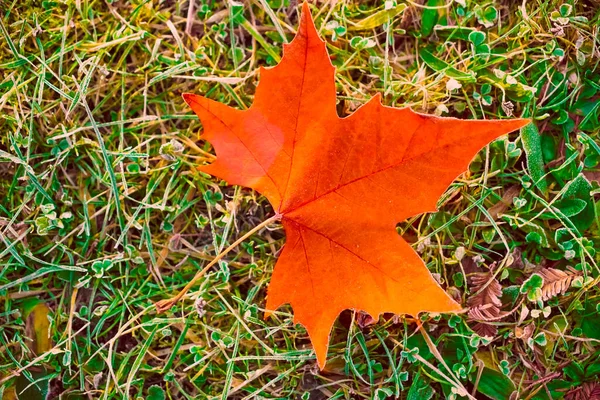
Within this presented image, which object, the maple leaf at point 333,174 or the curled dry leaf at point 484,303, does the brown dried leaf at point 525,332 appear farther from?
the maple leaf at point 333,174

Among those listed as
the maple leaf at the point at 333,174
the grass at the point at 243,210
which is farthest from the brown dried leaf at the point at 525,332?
the maple leaf at the point at 333,174

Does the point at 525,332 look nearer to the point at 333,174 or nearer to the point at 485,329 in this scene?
the point at 485,329

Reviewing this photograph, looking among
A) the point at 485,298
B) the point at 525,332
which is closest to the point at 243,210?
the point at 485,298

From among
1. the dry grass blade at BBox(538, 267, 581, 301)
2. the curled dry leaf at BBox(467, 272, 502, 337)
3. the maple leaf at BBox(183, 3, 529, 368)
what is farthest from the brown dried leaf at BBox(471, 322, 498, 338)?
the maple leaf at BBox(183, 3, 529, 368)

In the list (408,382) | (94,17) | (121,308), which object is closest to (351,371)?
(408,382)

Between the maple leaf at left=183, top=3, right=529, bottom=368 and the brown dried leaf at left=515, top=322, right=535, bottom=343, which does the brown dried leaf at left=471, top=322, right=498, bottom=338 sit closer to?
the brown dried leaf at left=515, top=322, right=535, bottom=343

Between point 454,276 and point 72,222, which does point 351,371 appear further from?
point 72,222

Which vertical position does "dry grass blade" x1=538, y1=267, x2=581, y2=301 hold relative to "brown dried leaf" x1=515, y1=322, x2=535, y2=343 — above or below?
above
